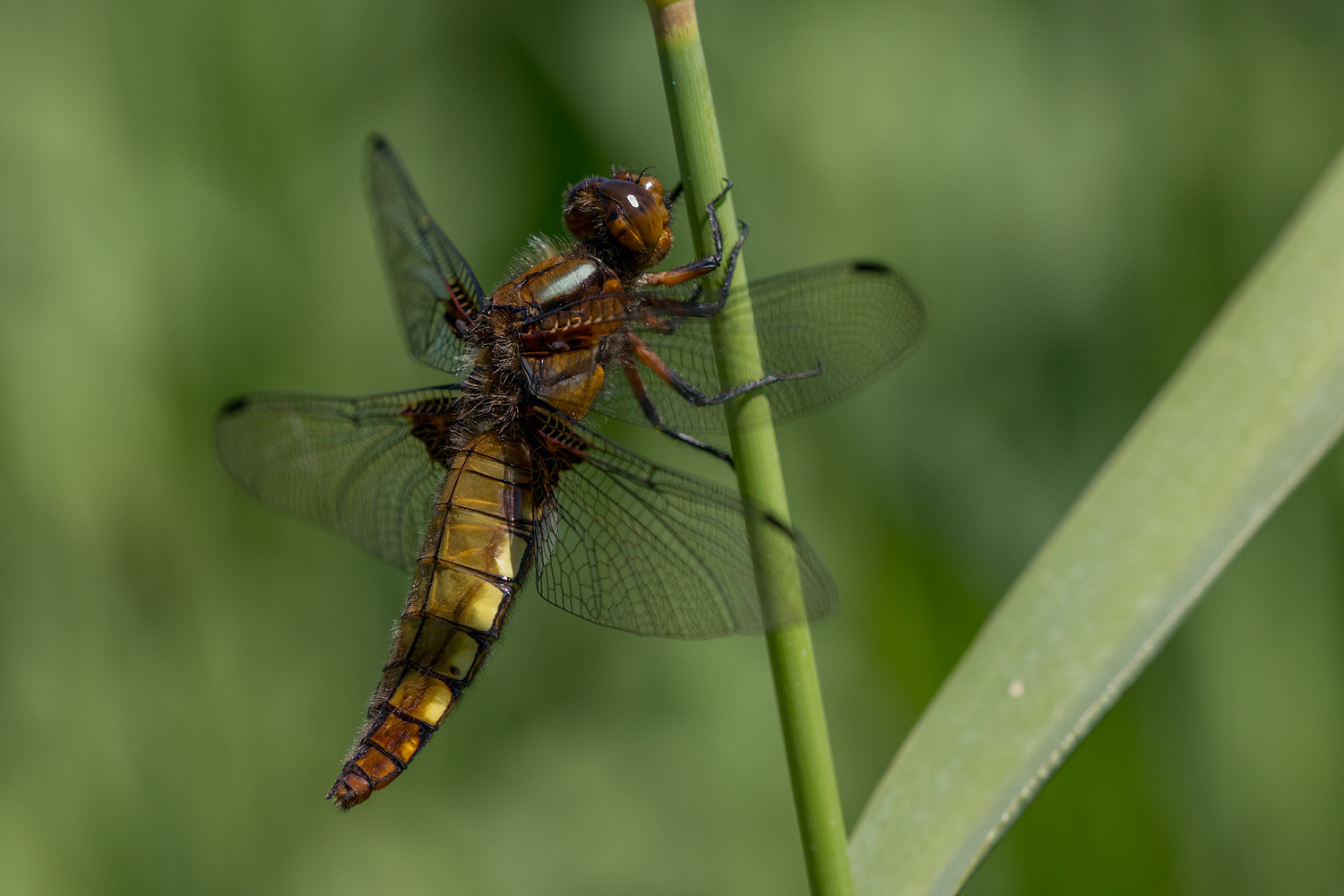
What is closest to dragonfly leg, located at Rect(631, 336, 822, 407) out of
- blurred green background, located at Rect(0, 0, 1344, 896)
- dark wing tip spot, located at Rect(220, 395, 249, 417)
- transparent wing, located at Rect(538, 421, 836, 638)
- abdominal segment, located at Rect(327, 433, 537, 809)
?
transparent wing, located at Rect(538, 421, 836, 638)

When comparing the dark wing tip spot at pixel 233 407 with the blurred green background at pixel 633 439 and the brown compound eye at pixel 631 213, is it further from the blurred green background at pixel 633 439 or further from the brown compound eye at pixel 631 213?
the brown compound eye at pixel 631 213

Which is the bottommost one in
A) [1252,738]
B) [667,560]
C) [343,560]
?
[1252,738]

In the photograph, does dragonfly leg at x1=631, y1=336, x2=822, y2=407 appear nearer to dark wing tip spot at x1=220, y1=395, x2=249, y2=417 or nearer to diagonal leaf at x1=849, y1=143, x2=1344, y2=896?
diagonal leaf at x1=849, y1=143, x2=1344, y2=896

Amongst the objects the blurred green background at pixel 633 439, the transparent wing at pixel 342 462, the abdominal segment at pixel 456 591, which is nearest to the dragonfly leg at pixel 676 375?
the abdominal segment at pixel 456 591

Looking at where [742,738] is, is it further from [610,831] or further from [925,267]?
[925,267]

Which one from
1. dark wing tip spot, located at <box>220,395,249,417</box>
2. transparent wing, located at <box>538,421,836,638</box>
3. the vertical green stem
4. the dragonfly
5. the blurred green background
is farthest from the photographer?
the blurred green background

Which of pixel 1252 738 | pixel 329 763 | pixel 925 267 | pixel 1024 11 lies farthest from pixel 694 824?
pixel 1024 11
